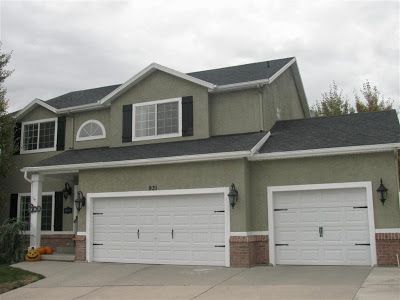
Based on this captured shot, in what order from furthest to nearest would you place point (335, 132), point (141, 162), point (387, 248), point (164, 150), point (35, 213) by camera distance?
point (35, 213) < point (164, 150) < point (141, 162) < point (335, 132) < point (387, 248)

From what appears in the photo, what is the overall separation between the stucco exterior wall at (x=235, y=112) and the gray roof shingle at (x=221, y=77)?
0.56 m

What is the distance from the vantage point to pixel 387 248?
43.1 feet

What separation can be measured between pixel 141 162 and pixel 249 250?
4.48 m

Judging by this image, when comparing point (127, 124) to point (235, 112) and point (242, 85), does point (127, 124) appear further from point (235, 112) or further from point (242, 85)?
point (242, 85)

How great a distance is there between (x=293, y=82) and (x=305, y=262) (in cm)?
973

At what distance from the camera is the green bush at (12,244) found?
56.3ft

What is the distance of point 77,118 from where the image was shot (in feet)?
65.7

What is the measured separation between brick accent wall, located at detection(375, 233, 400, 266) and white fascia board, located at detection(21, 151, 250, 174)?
437 cm

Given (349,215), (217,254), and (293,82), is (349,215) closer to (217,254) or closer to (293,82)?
(217,254)

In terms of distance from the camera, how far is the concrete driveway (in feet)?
34.4

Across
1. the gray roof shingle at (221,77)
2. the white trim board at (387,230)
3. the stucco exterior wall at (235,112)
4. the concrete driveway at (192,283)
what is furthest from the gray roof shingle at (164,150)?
the white trim board at (387,230)

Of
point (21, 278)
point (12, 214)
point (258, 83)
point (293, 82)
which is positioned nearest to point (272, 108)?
point (258, 83)

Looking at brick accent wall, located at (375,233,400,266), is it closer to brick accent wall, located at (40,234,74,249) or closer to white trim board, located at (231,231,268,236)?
white trim board, located at (231,231,268,236)

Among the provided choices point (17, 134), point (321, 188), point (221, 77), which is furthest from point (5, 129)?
point (321, 188)
